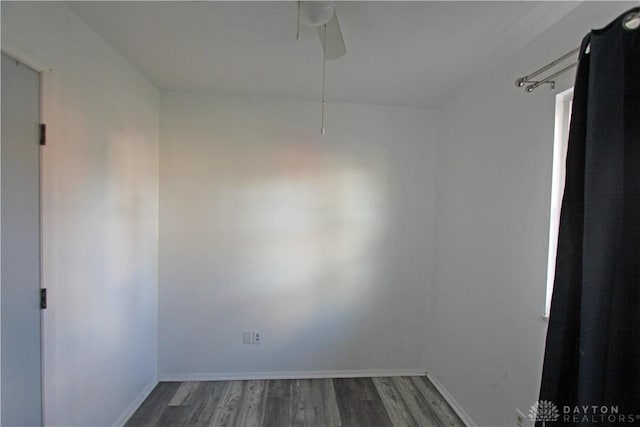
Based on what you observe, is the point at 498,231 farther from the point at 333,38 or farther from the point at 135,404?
the point at 135,404

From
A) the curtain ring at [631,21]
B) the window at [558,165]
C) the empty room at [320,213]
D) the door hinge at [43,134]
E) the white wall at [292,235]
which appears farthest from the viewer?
the white wall at [292,235]

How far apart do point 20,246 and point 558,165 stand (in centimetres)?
259

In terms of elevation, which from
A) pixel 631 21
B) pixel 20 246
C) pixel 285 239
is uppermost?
pixel 631 21

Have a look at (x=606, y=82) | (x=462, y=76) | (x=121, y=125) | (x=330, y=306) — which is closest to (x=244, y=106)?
(x=121, y=125)

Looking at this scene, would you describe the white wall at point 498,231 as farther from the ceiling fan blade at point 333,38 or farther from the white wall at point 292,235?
the ceiling fan blade at point 333,38

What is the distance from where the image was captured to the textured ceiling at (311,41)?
1449 mm

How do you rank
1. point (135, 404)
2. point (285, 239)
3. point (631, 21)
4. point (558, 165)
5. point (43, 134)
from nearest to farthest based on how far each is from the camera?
1. point (631, 21)
2. point (43, 134)
3. point (558, 165)
4. point (135, 404)
5. point (285, 239)

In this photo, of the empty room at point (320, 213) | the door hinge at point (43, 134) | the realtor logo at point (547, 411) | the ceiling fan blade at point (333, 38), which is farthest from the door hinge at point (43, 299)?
the realtor logo at point (547, 411)

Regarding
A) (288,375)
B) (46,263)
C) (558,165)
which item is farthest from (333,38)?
(288,375)

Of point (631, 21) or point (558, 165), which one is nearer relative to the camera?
point (631, 21)

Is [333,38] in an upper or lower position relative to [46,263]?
upper

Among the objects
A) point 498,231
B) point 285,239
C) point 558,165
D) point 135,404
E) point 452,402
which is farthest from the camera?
point 285,239

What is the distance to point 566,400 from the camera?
47.4 inches

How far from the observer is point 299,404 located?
2.33m
